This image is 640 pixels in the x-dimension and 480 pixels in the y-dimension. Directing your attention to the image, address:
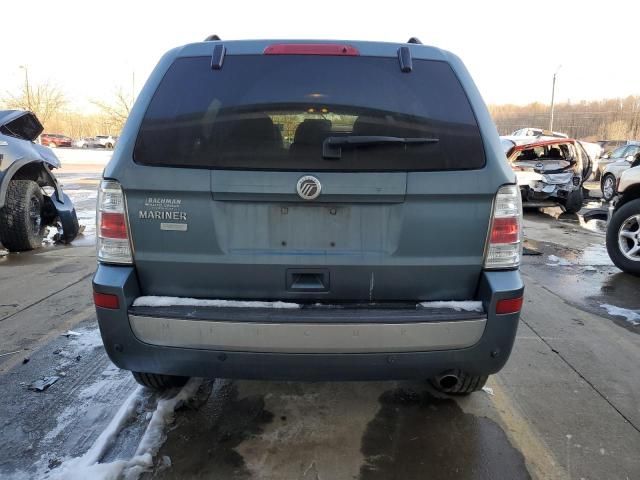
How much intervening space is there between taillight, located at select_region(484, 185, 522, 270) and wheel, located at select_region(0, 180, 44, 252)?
6.84 m

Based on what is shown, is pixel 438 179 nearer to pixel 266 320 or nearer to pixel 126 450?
pixel 266 320

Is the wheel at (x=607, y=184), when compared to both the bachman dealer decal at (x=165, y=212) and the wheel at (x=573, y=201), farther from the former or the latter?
the bachman dealer decal at (x=165, y=212)

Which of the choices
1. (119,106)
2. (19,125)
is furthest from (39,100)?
(19,125)

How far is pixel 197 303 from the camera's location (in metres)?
2.27

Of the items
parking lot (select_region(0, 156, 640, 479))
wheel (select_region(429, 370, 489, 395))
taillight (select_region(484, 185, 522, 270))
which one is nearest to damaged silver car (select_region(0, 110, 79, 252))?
parking lot (select_region(0, 156, 640, 479))

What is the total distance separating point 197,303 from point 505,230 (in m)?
1.48

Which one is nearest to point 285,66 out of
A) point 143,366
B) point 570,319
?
point 143,366

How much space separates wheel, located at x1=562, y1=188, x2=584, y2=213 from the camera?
1193 cm

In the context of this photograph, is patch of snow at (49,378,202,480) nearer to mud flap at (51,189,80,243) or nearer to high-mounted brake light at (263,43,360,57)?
high-mounted brake light at (263,43,360,57)

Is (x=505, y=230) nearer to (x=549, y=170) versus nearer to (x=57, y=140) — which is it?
(x=549, y=170)

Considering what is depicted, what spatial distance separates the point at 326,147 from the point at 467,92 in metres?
0.78

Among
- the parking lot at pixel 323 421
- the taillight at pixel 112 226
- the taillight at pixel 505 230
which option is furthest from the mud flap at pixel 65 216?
the taillight at pixel 505 230

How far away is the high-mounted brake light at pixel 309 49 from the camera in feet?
7.78

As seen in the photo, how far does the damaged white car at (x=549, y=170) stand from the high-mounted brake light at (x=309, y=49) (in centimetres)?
1021
